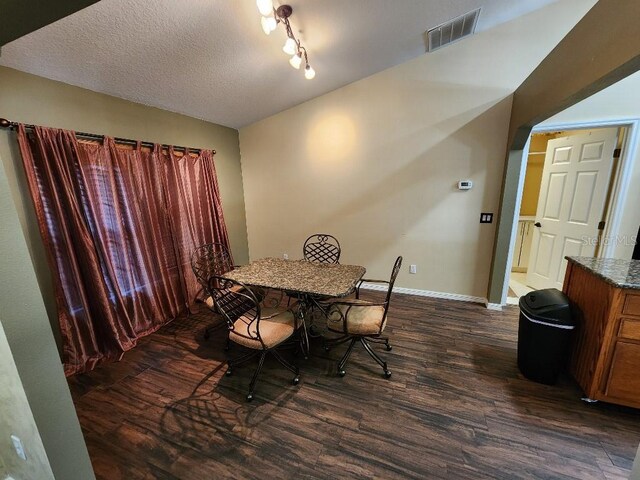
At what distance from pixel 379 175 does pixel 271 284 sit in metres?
2.13

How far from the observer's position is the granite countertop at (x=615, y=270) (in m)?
1.56

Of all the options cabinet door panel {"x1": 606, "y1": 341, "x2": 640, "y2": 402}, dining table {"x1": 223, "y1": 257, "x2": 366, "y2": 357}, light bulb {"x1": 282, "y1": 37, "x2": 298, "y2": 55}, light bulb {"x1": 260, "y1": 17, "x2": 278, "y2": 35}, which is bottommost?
cabinet door panel {"x1": 606, "y1": 341, "x2": 640, "y2": 402}

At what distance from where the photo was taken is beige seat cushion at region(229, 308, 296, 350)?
190cm

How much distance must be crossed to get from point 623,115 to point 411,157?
1875 mm

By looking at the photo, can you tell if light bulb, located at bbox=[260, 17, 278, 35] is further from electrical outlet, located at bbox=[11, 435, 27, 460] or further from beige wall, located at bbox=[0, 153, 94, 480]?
electrical outlet, located at bbox=[11, 435, 27, 460]

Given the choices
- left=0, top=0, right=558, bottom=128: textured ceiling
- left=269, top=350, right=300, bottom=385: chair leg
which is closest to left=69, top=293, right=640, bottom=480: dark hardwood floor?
left=269, top=350, right=300, bottom=385: chair leg

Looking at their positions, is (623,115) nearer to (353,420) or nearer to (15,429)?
(353,420)

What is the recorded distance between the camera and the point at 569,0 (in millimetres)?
2359

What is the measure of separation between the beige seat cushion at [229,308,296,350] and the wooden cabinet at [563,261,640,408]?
2082 millimetres

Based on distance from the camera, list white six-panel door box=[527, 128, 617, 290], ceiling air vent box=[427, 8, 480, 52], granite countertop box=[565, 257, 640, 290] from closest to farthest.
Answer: granite countertop box=[565, 257, 640, 290] < ceiling air vent box=[427, 8, 480, 52] < white six-panel door box=[527, 128, 617, 290]

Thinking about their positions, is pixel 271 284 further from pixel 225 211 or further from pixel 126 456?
pixel 225 211

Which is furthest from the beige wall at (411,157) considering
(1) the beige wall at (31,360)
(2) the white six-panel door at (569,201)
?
(1) the beige wall at (31,360)

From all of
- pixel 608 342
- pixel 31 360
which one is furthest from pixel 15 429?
pixel 608 342

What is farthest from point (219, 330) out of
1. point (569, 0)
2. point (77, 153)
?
point (569, 0)
